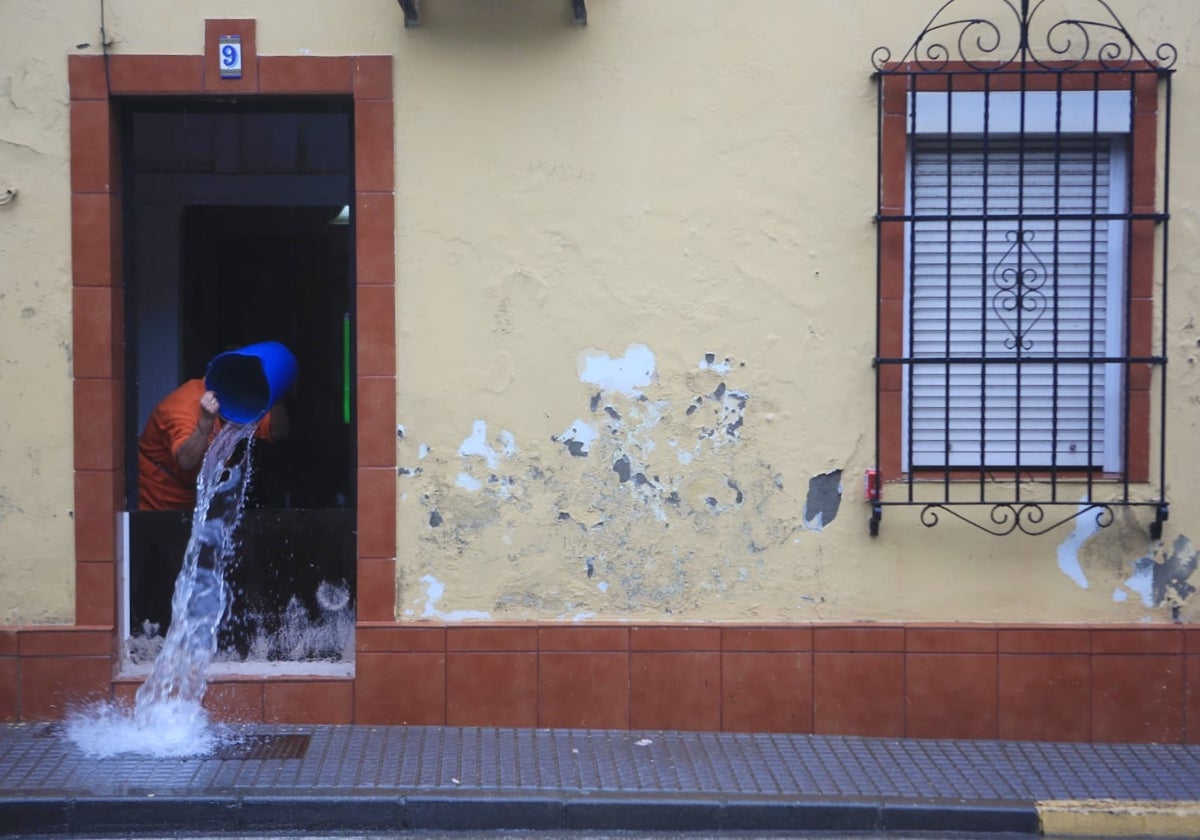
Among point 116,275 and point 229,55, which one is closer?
point 229,55

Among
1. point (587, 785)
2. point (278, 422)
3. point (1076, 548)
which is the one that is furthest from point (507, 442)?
point (1076, 548)

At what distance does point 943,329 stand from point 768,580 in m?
1.54

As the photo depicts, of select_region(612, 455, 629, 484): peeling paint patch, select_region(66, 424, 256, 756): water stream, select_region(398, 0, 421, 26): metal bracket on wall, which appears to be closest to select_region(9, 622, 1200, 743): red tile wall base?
select_region(66, 424, 256, 756): water stream

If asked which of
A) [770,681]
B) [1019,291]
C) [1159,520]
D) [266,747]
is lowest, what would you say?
[266,747]

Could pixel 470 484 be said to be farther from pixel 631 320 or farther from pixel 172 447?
pixel 172 447

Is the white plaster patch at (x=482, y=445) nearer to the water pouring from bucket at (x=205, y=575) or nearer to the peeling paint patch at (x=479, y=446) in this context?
the peeling paint patch at (x=479, y=446)

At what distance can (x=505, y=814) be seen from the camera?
5.65 metres

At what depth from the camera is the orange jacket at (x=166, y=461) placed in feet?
23.0

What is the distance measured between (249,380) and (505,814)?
110 inches

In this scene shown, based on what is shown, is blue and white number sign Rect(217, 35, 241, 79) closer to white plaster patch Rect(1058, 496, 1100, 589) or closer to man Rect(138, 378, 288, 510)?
man Rect(138, 378, 288, 510)

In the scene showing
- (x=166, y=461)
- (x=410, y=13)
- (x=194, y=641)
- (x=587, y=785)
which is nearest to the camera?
(x=587, y=785)

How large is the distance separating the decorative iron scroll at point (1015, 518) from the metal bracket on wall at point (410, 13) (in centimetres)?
344

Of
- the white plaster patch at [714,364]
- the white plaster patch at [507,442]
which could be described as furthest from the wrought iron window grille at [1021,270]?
the white plaster patch at [507,442]

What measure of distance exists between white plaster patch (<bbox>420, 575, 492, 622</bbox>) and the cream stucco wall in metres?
0.01
